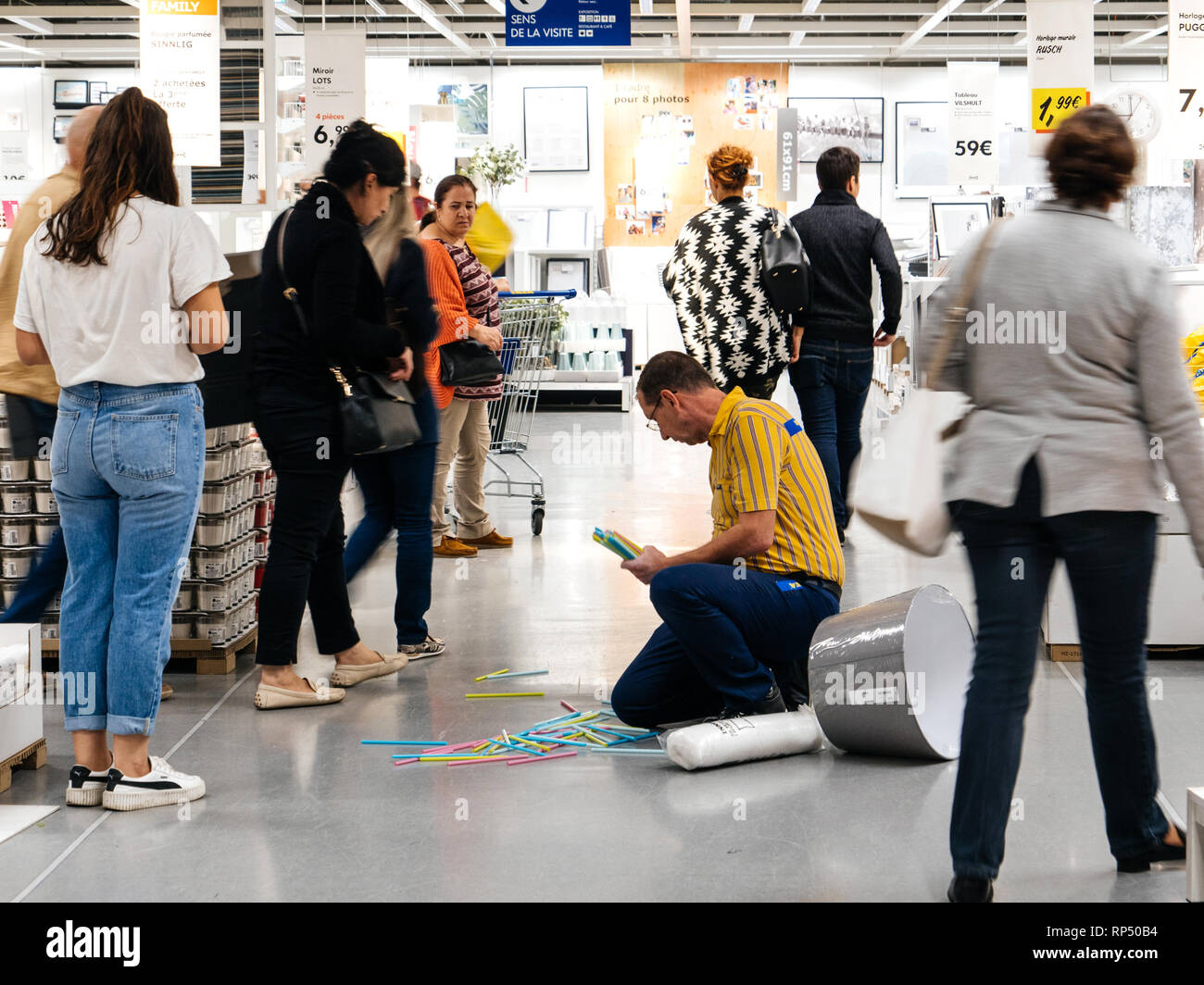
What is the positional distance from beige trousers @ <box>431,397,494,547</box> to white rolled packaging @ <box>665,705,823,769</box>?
297 centimetres

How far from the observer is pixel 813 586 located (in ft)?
11.8

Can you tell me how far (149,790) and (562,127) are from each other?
55.1ft

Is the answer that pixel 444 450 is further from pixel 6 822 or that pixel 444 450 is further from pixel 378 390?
pixel 6 822

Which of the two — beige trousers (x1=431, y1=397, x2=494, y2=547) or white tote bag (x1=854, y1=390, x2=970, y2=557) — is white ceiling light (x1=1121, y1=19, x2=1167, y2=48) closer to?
A: beige trousers (x1=431, y1=397, x2=494, y2=547)

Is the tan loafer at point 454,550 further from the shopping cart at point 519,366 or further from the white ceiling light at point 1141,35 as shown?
the white ceiling light at point 1141,35

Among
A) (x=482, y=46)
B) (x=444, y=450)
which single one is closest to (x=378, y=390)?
(x=444, y=450)

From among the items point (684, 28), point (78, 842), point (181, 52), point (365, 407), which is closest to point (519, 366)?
point (181, 52)

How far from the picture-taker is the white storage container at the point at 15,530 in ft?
14.7

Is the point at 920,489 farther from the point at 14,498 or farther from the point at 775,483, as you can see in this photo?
the point at 14,498

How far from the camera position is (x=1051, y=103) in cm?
934

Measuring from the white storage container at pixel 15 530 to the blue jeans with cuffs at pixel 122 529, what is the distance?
1.48m

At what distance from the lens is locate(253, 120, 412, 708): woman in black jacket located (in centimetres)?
378
